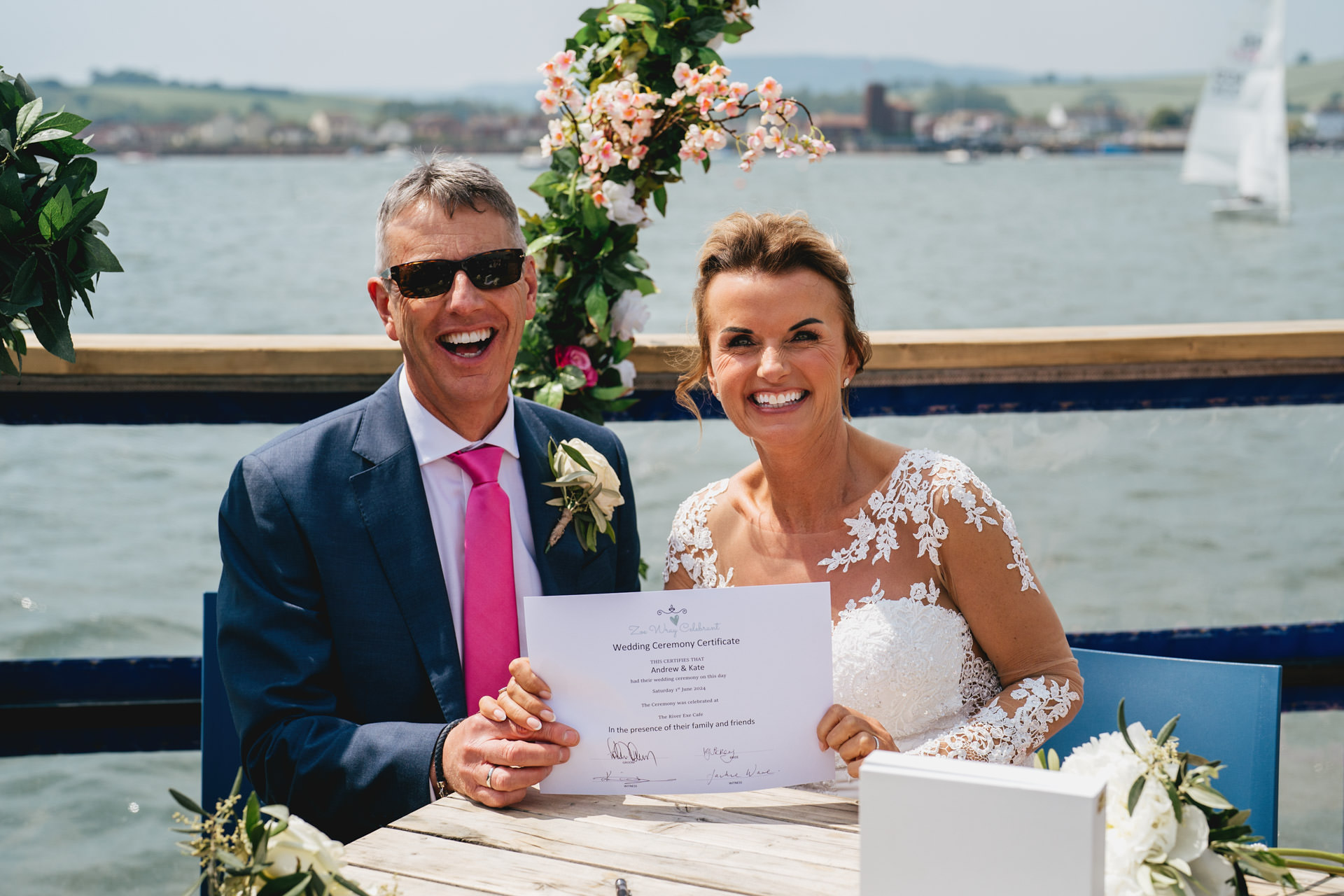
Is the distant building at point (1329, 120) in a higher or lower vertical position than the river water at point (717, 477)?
higher

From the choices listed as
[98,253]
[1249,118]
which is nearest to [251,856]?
[98,253]

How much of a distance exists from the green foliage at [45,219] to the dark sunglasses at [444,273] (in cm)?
54

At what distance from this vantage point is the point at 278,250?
77.8ft

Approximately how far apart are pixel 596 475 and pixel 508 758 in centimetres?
72

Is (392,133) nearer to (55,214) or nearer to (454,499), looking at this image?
(454,499)

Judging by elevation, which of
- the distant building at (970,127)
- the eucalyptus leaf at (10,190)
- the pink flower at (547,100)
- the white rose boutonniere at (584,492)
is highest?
the distant building at (970,127)

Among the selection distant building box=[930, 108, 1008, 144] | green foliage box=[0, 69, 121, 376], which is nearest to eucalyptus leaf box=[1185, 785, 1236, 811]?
green foliage box=[0, 69, 121, 376]

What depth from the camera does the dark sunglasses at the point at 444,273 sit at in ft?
7.69

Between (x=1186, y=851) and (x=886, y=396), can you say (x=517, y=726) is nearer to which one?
(x=1186, y=851)

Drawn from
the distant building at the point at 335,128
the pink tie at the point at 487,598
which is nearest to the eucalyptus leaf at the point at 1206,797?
the pink tie at the point at 487,598

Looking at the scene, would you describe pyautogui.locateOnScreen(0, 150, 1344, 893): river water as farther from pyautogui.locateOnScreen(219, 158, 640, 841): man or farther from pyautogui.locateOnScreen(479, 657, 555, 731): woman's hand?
pyautogui.locateOnScreen(479, 657, 555, 731): woman's hand

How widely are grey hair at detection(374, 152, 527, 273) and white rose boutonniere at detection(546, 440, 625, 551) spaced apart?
1.70 feet
